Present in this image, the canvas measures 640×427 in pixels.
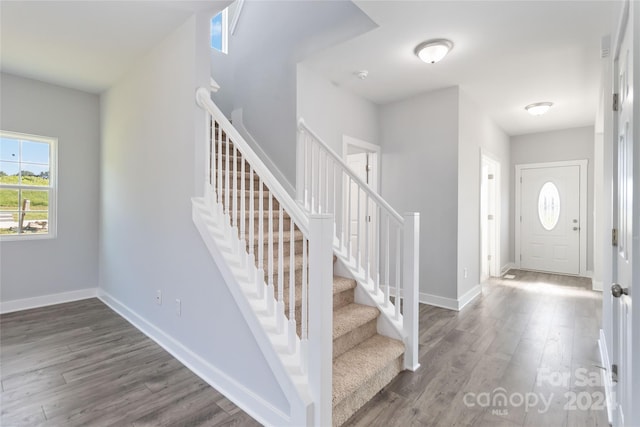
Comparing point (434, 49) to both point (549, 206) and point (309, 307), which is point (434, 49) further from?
point (549, 206)

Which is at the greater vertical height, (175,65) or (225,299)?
(175,65)

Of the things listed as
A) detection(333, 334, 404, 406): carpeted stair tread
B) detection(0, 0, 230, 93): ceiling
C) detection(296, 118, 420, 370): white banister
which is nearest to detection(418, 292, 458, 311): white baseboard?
detection(296, 118, 420, 370): white banister

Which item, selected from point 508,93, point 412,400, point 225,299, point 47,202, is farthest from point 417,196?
point 47,202

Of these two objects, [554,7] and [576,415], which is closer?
[576,415]

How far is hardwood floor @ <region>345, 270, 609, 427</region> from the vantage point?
6.04 feet

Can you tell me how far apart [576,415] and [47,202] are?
17.4 feet

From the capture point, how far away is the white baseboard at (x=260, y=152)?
134 inches

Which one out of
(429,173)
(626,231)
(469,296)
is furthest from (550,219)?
(626,231)

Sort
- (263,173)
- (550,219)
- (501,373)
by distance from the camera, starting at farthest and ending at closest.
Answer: (550,219) < (501,373) < (263,173)

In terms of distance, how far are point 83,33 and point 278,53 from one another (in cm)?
177

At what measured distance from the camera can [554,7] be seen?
89.6 inches

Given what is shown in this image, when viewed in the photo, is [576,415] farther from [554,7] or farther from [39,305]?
[39,305]

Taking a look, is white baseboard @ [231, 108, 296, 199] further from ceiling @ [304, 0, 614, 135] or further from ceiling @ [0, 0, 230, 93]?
ceiling @ [0, 0, 230, 93]

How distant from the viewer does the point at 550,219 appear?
580 cm
